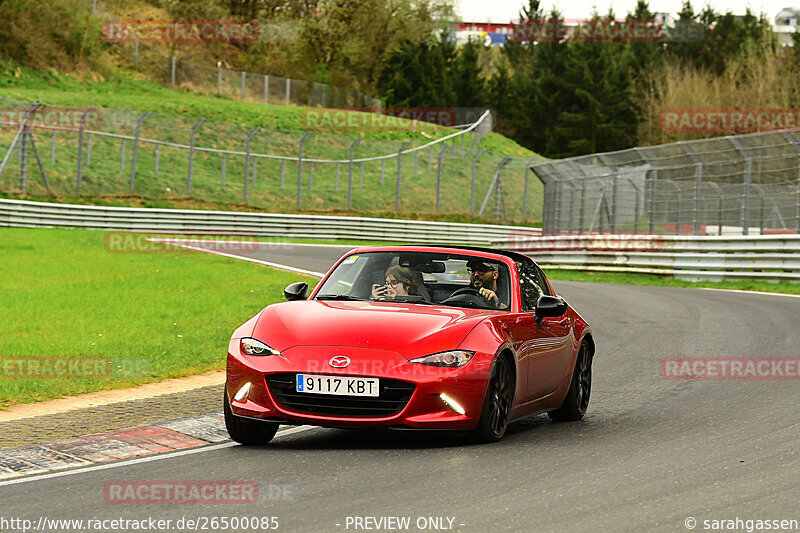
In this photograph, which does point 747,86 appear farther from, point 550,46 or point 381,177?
point 381,177

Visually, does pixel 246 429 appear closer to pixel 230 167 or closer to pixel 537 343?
pixel 537 343

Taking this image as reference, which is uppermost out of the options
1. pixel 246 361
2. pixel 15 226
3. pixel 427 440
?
pixel 246 361

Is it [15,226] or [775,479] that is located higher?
[775,479]

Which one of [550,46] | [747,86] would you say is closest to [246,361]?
[747,86]

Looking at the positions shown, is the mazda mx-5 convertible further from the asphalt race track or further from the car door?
the asphalt race track

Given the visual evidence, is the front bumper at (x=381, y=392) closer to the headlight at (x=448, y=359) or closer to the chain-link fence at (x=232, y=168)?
the headlight at (x=448, y=359)

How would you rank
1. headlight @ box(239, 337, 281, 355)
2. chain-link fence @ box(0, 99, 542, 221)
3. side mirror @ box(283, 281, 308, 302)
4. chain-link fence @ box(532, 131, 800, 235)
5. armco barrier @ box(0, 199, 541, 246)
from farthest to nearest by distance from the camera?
chain-link fence @ box(0, 99, 542, 221) < armco barrier @ box(0, 199, 541, 246) < chain-link fence @ box(532, 131, 800, 235) < side mirror @ box(283, 281, 308, 302) < headlight @ box(239, 337, 281, 355)

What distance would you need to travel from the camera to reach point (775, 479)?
666cm

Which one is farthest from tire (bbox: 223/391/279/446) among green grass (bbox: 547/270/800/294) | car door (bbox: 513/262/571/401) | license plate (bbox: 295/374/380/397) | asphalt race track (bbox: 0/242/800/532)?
green grass (bbox: 547/270/800/294)

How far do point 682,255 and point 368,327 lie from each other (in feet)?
66.8

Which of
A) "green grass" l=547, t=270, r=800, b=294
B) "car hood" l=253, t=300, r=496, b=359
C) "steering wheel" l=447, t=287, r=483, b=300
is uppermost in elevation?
"steering wheel" l=447, t=287, r=483, b=300

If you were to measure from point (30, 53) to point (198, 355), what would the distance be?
54.3 meters

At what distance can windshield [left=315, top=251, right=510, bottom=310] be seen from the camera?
8.62 metres

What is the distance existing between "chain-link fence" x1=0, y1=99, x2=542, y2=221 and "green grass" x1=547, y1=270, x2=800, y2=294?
14.5m
